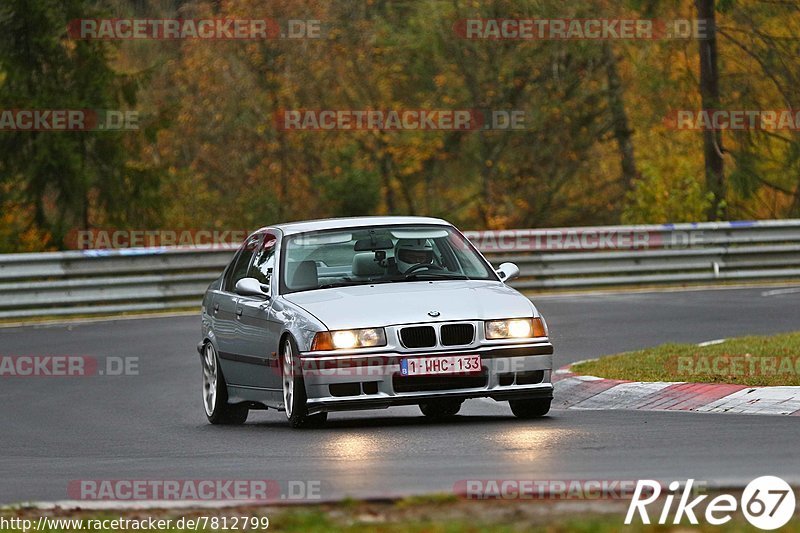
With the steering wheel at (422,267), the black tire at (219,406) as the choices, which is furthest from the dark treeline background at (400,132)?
the steering wheel at (422,267)

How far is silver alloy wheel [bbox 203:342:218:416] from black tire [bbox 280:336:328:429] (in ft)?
4.65

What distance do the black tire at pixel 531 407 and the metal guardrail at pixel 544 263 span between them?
14191mm

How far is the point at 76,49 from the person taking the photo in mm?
33969

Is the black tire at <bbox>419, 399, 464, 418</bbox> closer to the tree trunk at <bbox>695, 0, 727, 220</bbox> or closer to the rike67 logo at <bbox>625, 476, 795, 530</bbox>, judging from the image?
the rike67 logo at <bbox>625, 476, 795, 530</bbox>

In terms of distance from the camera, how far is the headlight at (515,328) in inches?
472

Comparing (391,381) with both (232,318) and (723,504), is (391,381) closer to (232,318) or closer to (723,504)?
(232,318)

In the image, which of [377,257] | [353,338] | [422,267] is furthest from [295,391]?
[422,267]

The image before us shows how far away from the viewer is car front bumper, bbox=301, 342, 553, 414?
38.7ft

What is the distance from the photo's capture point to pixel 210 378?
46.1 ft

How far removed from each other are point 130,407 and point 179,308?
37.8ft

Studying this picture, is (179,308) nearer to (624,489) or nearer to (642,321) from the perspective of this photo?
(642,321)

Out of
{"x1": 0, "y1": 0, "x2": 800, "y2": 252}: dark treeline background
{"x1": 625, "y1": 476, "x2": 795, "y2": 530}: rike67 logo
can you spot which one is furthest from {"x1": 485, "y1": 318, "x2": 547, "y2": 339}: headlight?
{"x1": 0, "y1": 0, "x2": 800, "y2": 252}: dark treeline background

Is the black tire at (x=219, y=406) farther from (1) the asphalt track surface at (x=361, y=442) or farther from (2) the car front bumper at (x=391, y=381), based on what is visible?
(2) the car front bumper at (x=391, y=381)

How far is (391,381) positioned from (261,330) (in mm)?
1509
